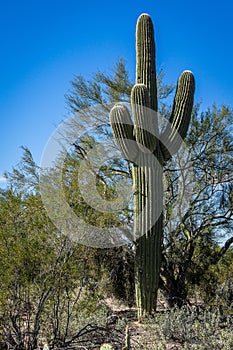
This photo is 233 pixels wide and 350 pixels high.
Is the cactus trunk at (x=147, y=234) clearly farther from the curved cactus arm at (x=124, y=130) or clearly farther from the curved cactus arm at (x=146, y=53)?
the curved cactus arm at (x=146, y=53)

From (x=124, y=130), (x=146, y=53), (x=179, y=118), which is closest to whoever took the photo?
(x=124, y=130)

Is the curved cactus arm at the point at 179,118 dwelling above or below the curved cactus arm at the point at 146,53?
below

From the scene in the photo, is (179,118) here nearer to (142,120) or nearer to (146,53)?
(142,120)

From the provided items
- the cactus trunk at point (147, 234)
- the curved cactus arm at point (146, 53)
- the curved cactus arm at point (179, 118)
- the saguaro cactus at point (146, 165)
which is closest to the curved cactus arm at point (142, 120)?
the saguaro cactus at point (146, 165)

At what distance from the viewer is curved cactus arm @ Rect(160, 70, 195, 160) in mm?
7656

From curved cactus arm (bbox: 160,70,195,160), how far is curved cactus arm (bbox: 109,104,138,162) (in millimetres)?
603

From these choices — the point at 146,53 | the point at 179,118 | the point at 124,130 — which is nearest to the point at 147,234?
the point at 124,130

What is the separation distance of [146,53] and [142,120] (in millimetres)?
1523

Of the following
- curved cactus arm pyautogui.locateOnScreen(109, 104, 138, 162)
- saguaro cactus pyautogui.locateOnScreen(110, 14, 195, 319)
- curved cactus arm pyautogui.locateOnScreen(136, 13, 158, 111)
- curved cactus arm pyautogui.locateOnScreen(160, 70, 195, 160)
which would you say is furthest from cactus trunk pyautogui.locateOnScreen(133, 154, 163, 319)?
curved cactus arm pyautogui.locateOnScreen(136, 13, 158, 111)

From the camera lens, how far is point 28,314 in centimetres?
499

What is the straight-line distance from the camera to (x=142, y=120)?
7.29 meters

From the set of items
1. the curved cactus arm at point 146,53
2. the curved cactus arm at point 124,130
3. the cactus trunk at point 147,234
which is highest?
the curved cactus arm at point 146,53

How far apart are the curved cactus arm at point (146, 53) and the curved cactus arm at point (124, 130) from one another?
802 millimetres

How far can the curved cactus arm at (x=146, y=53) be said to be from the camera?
7.89 meters
